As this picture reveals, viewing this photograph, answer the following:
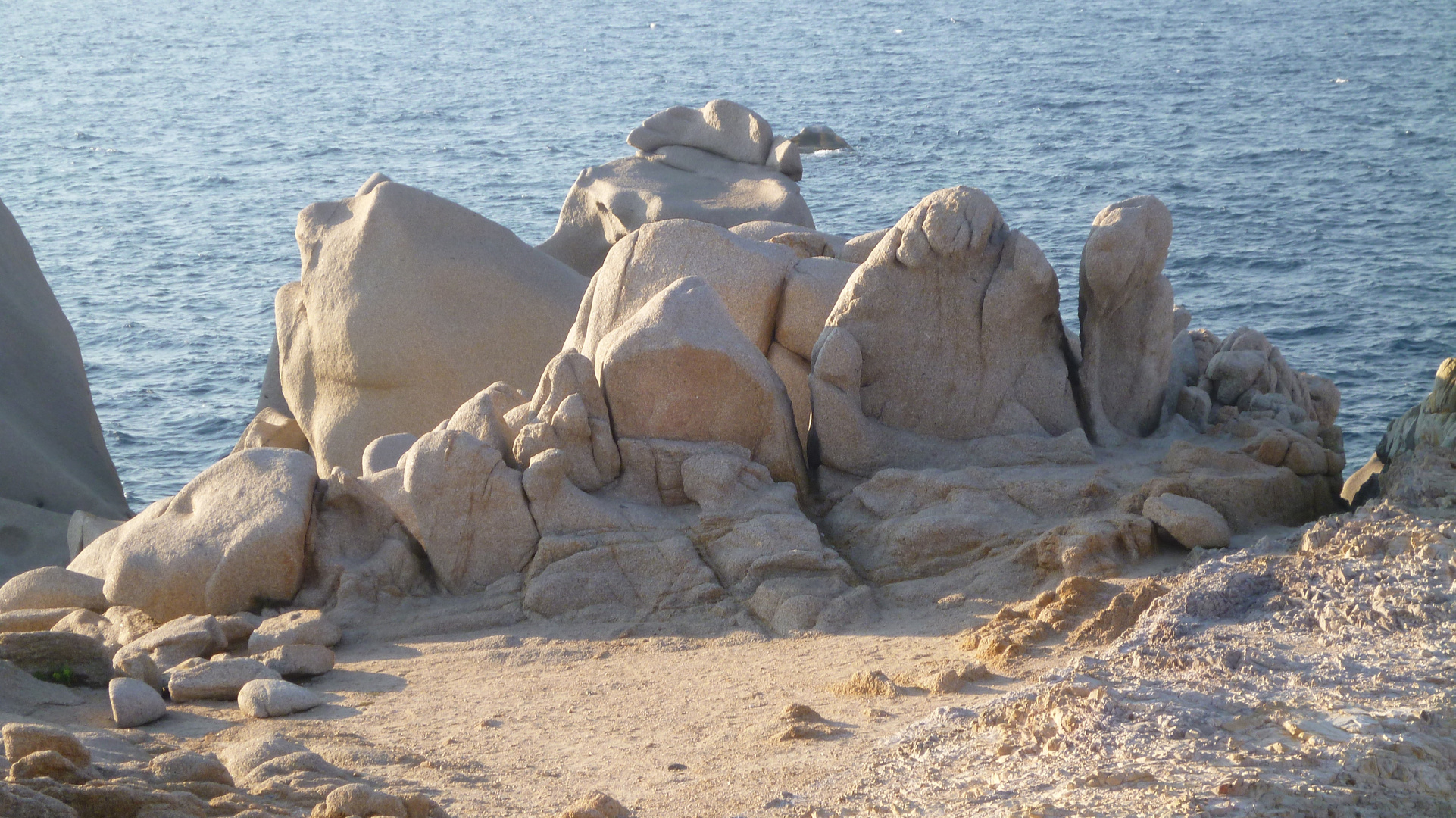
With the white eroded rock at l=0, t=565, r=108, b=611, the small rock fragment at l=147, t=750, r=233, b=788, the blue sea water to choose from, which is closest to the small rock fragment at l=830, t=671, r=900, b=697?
the small rock fragment at l=147, t=750, r=233, b=788

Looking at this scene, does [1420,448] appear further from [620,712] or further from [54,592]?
[54,592]

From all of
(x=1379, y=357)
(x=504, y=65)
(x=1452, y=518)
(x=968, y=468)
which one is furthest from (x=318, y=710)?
(x=504, y=65)

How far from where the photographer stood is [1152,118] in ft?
103

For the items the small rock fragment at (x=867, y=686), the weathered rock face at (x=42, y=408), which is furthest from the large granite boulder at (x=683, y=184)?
the small rock fragment at (x=867, y=686)

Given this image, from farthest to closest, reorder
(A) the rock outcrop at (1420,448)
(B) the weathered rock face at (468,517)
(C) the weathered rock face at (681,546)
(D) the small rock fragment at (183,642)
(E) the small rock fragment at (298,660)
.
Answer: (B) the weathered rock face at (468,517) < (C) the weathered rock face at (681,546) < (A) the rock outcrop at (1420,448) < (D) the small rock fragment at (183,642) < (E) the small rock fragment at (298,660)

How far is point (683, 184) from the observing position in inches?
578

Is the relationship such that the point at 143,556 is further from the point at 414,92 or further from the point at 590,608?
the point at 414,92

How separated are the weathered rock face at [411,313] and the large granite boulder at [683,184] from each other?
2218 mm

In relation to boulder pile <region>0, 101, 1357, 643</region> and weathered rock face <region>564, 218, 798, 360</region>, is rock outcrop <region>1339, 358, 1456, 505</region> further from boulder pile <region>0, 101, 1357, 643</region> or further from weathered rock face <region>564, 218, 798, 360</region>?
weathered rock face <region>564, 218, 798, 360</region>

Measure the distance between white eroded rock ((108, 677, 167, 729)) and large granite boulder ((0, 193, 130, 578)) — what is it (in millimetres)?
5453

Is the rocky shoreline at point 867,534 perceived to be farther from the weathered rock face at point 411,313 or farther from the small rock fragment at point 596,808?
the weathered rock face at point 411,313

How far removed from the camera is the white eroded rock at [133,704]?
588 centimetres

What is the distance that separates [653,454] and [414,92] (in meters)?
A: 36.2

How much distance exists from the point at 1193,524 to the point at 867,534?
1.74 m
